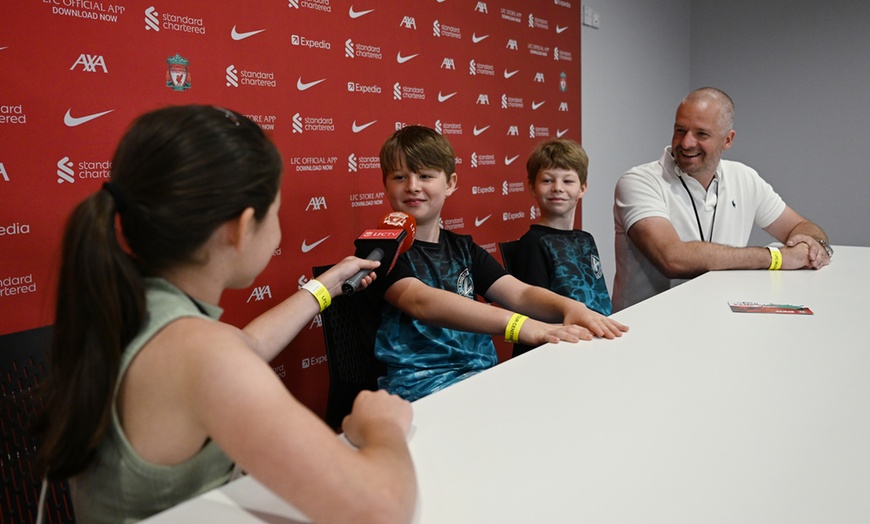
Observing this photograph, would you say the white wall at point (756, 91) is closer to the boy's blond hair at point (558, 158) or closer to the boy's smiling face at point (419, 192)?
the boy's blond hair at point (558, 158)

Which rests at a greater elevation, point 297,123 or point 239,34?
point 239,34

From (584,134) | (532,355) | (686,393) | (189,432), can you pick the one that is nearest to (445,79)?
(584,134)

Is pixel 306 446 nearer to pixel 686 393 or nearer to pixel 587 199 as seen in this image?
pixel 686 393

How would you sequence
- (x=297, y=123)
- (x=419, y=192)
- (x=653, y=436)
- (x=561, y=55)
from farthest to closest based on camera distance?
(x=561, y=55), (x=297, y=123), (x=419, y=192), (x=653, y=436)

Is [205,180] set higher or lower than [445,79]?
lower

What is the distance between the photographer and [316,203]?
2.72 metres

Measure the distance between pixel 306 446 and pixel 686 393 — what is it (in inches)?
28.4

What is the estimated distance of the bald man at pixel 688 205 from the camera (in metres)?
2.64

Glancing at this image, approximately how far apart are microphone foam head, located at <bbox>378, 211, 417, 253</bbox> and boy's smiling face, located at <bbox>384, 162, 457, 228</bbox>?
192 mm

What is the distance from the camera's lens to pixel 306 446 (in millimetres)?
677

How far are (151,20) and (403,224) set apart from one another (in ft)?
3.80

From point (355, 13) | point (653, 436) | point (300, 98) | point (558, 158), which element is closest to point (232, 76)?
point (300, 98)

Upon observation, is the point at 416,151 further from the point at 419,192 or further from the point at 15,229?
the point at 15,229

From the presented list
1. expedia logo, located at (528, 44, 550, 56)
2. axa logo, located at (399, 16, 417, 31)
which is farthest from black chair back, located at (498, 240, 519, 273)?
expedia logo, located at (528, 44, 550, 56)
